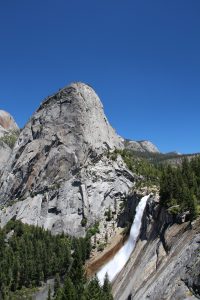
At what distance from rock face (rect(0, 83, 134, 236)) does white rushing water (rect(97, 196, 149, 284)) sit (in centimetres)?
3274

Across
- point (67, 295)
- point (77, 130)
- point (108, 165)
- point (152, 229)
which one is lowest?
point (67, 295)

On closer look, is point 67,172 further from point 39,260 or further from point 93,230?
point 39,260

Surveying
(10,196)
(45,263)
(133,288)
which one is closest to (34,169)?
(10,196)

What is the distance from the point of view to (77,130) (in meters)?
184

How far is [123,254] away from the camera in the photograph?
105125 millimetres

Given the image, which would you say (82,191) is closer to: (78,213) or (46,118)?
(78,213)

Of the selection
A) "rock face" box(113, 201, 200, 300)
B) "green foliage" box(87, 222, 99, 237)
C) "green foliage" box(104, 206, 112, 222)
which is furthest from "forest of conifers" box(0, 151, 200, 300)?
"green foliage" box(104, 206, 112, 222)

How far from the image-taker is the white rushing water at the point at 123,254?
100625 mm

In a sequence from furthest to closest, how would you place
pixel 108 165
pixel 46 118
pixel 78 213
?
pixel 46 118 < pixel 108 165 < pixel 78 213

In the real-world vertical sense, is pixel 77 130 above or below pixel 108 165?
above

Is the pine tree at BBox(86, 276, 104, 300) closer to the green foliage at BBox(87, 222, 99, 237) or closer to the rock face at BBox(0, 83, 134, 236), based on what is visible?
the green foliage at BBox(87, 222, 99, 237)

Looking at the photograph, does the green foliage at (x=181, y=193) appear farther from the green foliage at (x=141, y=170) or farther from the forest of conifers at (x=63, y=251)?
the green foliage at (x=141, y=170)

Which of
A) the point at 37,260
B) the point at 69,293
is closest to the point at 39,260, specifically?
the point at 37,260

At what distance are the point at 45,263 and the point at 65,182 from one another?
47.7m
